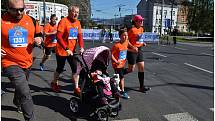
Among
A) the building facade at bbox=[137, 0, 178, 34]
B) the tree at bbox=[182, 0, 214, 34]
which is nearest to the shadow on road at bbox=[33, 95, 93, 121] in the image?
the tree at bbox=[182, 0, 214, 34]

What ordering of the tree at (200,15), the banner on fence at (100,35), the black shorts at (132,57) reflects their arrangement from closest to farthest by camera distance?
1. the black shorts at (132,57)
2. the banner on fence at (100,35)
3. the tree at (200,15)

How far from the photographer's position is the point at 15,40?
4477 mm

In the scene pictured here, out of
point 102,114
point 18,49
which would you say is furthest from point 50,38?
point 18,49

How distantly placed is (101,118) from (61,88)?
2492 mm

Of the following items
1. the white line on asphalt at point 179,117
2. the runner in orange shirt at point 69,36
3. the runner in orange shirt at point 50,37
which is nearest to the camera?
the white line on asphalt at point 179,117

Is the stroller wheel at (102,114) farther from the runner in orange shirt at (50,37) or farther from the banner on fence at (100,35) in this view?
the banner on fence at (100,35)

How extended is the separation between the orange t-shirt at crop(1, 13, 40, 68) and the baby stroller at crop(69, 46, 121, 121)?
125 centimetres

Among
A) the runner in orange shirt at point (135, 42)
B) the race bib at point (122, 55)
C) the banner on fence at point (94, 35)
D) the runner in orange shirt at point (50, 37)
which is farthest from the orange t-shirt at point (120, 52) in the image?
the banner on fence at point (94, 35)

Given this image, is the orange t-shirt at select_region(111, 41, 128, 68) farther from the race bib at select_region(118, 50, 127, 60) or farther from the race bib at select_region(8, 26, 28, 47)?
the race bib at select_region(8, 26, 28, 47)

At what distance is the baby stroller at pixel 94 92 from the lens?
520 centimetres

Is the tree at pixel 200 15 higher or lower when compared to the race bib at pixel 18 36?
higher

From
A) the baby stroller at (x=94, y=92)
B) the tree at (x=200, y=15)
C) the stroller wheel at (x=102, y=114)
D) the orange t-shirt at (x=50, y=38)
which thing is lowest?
the stroller wheel at (x=102, y=114)

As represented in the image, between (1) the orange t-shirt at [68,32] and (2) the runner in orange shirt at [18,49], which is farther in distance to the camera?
(1) the orange t-shirt at [68,32]

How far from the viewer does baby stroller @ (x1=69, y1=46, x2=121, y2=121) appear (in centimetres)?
520
